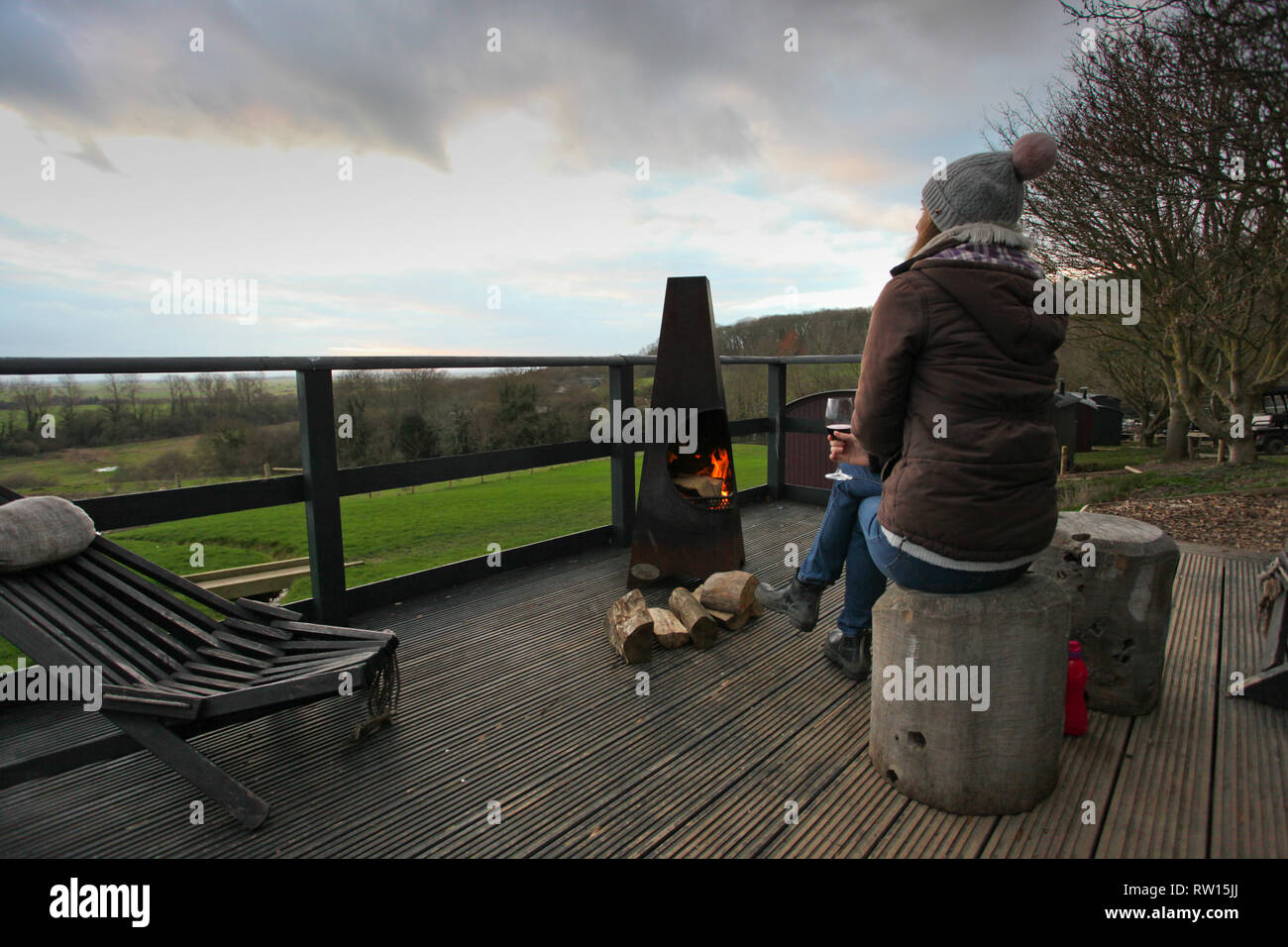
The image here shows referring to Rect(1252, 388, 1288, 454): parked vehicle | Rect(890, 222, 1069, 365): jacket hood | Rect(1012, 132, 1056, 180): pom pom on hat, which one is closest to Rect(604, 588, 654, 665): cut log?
Rect(890, 222, 1069, 365): jacket hood

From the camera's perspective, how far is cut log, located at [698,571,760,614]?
3307mm

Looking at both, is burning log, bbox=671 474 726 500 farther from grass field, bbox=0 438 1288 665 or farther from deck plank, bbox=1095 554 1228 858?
grass field, bbox=0 438 1288 665

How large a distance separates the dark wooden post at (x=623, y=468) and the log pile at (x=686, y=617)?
4.38 feet

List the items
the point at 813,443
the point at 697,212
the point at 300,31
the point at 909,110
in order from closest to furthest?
the point at 300,31 → the point at 813,443 → the point at 909,110 → the point at 697,212

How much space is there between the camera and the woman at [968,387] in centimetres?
176

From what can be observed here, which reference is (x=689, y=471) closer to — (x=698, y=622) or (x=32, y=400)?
(x=698, y=622)

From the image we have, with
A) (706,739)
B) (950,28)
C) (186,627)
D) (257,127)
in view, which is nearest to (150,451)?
(257,127)

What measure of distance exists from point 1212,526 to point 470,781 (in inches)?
263

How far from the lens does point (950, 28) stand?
5.66 meters

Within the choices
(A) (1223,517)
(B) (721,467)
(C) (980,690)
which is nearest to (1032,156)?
(C) (980,690)

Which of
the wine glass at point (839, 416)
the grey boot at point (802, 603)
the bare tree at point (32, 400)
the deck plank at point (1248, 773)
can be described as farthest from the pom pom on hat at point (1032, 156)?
the bare tree at point (32, 400)

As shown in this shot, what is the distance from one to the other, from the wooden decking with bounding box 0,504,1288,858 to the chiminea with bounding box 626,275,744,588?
91cm

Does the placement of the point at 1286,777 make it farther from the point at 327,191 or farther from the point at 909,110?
the point at 327,191

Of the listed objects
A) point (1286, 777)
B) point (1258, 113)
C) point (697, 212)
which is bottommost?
point (1286, 777)
